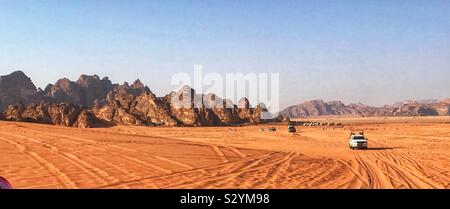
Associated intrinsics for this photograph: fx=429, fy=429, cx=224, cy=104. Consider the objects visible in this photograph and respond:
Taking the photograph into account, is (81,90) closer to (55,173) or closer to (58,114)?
(58,114)

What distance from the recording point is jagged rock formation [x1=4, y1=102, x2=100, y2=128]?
78.5 metres

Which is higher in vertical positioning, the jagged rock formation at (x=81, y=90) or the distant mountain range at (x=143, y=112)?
the jagged rock formation at (x=81, y=90)

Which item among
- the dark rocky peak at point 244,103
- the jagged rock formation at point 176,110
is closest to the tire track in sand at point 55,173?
the jagged rock formation at point 176,110

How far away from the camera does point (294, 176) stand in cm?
1455

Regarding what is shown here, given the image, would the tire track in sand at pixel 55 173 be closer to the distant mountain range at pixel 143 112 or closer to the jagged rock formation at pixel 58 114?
the distant mountain range at pixel 143 112

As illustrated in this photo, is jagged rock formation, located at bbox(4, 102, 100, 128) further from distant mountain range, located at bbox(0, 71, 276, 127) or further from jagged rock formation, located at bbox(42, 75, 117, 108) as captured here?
jagged rock formation, located at bbox(42, 75, 117, 108)

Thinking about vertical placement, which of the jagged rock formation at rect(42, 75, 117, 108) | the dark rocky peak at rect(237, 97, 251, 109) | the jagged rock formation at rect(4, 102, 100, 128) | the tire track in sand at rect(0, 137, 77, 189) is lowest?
the tire track in sand at rect(0, 137, 77, 189)

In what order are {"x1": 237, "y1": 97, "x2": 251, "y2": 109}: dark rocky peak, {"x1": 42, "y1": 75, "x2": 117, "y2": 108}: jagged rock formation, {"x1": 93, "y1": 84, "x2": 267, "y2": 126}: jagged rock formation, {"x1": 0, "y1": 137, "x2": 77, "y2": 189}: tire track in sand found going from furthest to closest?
{"x1": 42, "y1": 75, "x2": 117, "y2": 108}: jagged rock formation < {"x1": 237, "y1": 97, "x2": 251, "y2": 109}: dark rocky peak < {"x1": 93, "y1": 84, "x2": 267, "y2": 126}: jagged rock formation < {"x1": 0, "y1": 137, "x2": 77, "y2": 189}: tire track in sand

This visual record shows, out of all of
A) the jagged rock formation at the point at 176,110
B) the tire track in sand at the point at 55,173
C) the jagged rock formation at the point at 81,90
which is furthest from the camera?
the jagged rock formation at the point at 81,90

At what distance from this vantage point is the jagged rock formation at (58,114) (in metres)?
78.5

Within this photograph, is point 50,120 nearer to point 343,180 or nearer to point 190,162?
point 190,162

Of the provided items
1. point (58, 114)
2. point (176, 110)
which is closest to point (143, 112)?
point (176, 110)

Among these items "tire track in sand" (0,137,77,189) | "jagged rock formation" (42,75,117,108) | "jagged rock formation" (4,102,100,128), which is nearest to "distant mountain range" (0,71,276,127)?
"jagged rock formation" (4,102,100,128)

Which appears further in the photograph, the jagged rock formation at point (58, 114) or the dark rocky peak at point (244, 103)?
the dark rocky peak at point (244, 103)
